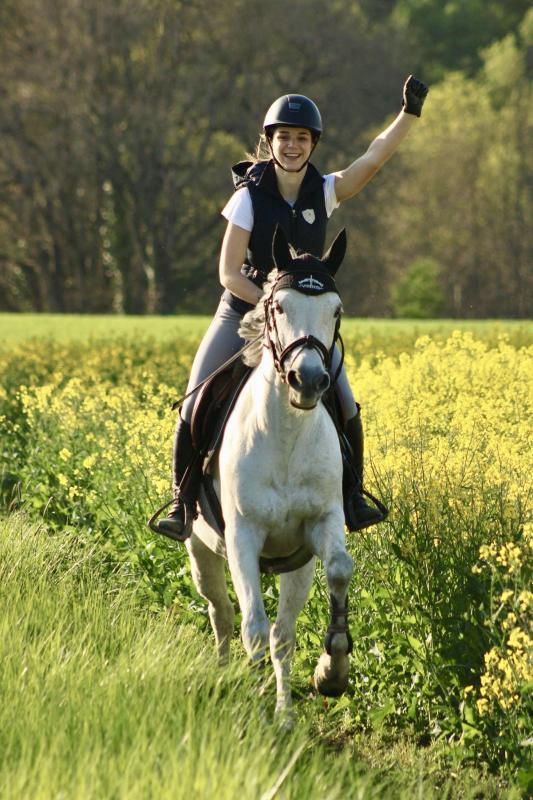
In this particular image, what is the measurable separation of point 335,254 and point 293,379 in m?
0.69

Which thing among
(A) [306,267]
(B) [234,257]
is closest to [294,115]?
(B) [234,257]

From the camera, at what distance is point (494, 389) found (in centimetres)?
1092

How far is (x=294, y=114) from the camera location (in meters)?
6.08

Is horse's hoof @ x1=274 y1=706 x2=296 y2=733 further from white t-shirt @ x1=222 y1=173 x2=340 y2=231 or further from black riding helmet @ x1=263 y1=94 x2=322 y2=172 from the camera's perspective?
black riding helmet @ x1=263 y1=94 x2=322 y2=172

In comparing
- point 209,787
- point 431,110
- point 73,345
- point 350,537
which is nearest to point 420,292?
point 431,110

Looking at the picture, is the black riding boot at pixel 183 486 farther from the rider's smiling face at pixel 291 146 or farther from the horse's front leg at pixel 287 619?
the rider's smiling face at pixel 291 146

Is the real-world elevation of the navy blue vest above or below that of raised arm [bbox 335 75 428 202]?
below

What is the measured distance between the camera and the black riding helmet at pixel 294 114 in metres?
6.07

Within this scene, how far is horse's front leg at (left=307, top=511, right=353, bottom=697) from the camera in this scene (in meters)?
5.40

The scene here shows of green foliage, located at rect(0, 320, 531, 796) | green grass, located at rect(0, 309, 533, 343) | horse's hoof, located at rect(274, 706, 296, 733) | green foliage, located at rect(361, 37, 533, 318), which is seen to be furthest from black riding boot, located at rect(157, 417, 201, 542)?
green foliage, located at rect(361, 37, 533, 318)

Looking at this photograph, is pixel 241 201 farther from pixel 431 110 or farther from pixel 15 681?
pixel 431 110

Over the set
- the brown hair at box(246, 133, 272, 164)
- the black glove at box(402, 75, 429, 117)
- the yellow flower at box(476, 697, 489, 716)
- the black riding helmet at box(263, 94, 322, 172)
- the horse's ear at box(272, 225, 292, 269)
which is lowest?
the yellow flower at box(476, 697, 489, 716)

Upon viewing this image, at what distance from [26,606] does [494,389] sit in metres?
5.38

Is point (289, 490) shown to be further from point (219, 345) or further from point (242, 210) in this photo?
point (242, 210)
